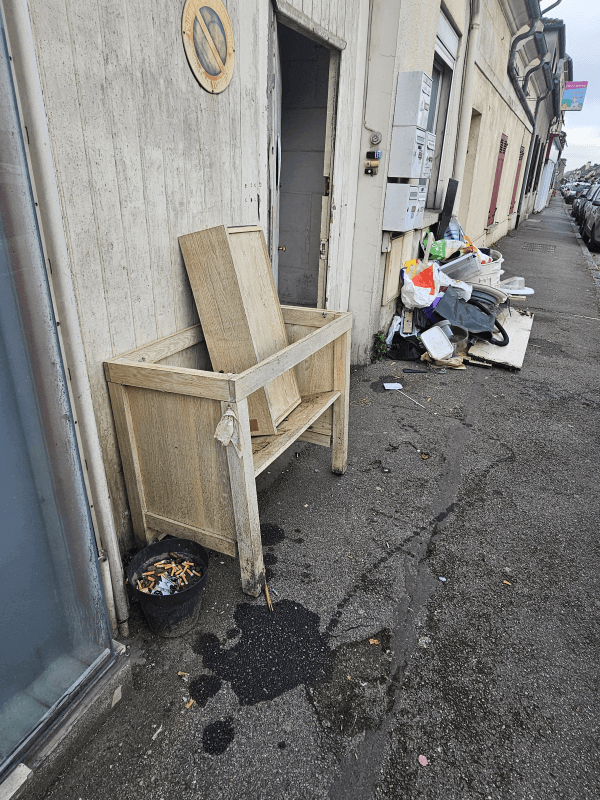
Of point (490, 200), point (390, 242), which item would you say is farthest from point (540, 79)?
point (390, 242)

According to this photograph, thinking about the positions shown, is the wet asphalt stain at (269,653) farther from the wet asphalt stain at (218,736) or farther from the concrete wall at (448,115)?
the concrete wall at (448,115)

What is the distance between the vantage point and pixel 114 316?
2328mm

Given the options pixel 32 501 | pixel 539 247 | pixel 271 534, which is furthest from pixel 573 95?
pixel 32 501

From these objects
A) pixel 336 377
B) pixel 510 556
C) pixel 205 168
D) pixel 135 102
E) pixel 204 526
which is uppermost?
pixel 135 102

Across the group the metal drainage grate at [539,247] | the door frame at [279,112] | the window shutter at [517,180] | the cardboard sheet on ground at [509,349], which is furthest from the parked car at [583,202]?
the door frame at [279,112]

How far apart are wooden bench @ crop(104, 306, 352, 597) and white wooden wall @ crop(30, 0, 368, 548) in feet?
0.32

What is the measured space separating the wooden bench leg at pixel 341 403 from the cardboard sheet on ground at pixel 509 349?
300 cm

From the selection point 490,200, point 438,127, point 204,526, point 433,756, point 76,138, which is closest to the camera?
point 433,756

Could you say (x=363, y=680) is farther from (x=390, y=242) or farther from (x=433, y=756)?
(x=390, y=242)

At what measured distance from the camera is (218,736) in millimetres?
1861

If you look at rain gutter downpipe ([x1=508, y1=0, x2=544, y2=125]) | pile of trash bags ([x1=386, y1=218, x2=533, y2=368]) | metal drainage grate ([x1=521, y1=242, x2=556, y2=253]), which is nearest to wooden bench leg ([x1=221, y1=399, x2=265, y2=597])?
pile of trash bags ([x1=386, y1=218, x2=533, y2=368])

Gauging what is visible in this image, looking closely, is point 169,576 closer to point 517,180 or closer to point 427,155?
point 427,155

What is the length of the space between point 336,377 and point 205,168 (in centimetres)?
143

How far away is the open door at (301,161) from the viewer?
17.8 ft
